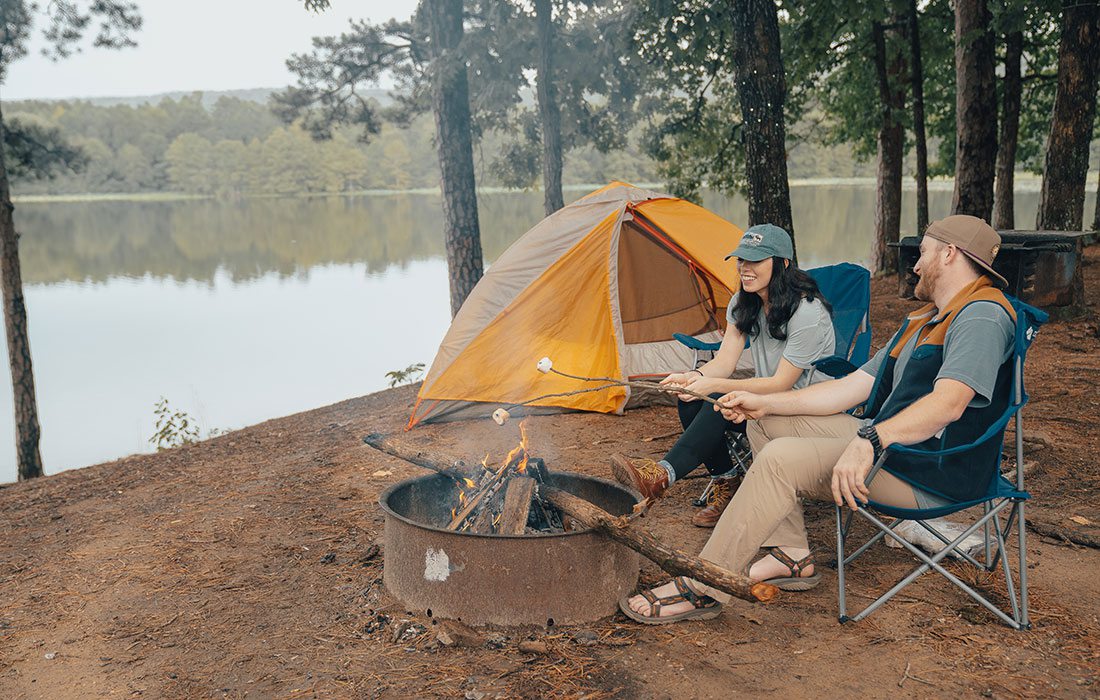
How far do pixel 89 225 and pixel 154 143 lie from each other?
2232 centimetres

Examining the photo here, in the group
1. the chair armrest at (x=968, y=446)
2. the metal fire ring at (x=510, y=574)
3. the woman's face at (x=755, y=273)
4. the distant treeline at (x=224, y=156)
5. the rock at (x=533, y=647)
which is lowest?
the rock at (x=533, y=647)

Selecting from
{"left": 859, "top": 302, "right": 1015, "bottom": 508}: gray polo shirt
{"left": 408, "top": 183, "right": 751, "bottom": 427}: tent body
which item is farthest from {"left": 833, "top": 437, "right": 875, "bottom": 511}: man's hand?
{"left": 408, "top": 183, "right": 751, "bottom": 427}: tent body

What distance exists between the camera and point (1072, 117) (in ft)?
25.1

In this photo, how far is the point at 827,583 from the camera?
119 inches

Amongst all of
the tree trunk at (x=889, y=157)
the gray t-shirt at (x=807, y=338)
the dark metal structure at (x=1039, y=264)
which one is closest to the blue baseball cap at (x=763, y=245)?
the gray t-shirt at (x=807, y=338)

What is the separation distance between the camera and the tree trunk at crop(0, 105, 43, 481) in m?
7.48

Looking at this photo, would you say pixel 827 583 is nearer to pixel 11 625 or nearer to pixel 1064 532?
pixel 1064 532

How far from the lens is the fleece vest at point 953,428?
2469 millimetres

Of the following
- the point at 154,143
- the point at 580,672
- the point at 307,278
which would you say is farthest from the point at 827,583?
the point at 154,143

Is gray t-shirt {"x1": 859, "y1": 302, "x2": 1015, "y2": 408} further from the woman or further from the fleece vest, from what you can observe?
the woman

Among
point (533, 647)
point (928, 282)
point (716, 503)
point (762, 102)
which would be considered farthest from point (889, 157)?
point (533, 647)

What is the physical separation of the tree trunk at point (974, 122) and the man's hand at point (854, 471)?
19.4ft

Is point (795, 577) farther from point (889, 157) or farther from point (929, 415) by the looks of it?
point (889, 157)

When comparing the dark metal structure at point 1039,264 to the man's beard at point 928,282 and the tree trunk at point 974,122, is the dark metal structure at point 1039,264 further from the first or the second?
the man's beard at point 928,282
